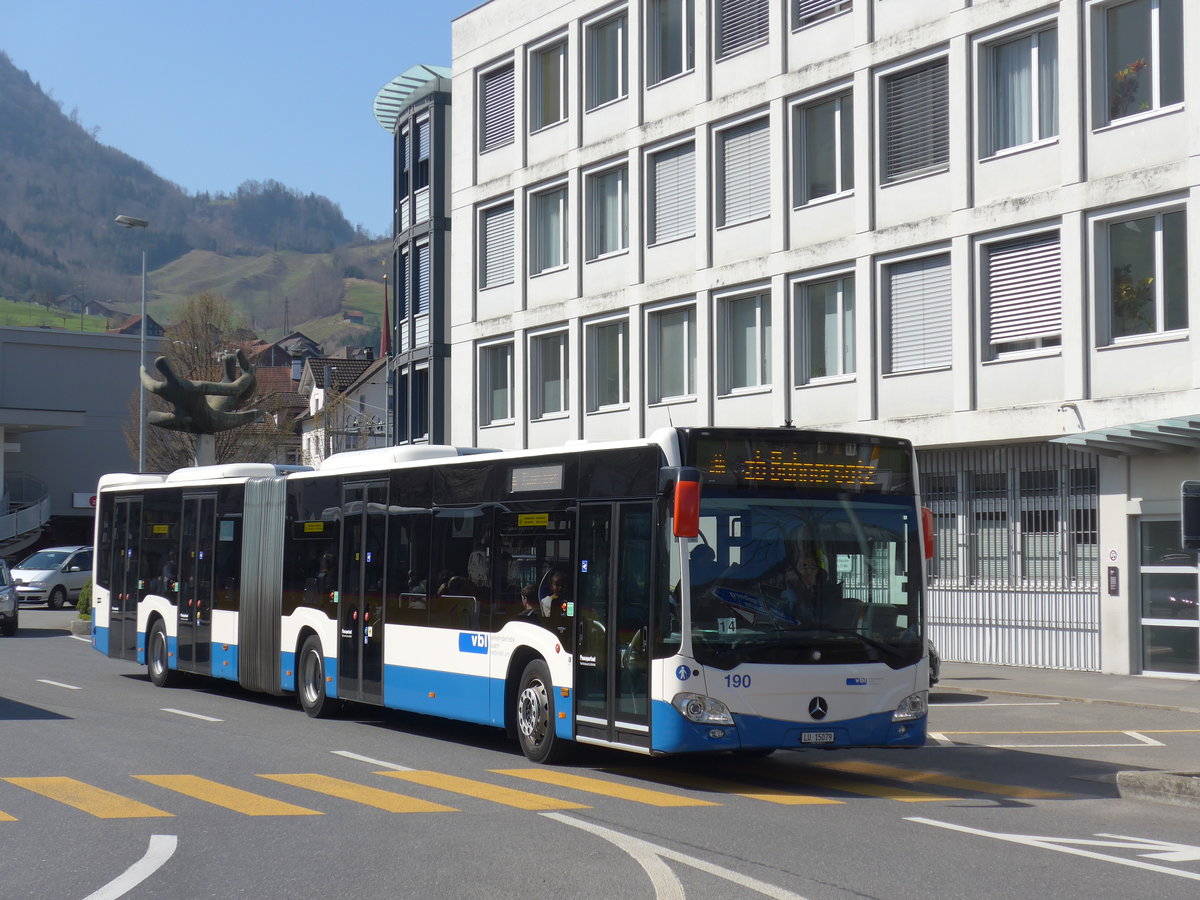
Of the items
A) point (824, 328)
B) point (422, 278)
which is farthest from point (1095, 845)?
point (422, 278)

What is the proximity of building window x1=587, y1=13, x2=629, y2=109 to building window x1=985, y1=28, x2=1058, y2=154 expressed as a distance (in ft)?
33.1

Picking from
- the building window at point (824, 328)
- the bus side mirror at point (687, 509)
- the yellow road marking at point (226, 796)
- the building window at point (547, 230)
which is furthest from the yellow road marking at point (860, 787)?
the building window at point (547, 230)

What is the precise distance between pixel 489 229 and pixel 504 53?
415 cm

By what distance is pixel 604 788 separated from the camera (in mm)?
11742

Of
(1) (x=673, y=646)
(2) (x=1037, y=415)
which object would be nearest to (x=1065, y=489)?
(2) (x=1037, y=415)

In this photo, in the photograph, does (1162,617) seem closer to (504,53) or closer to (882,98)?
(882,98)

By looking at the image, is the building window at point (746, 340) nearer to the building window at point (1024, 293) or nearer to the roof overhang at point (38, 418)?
the building window at point (1024, 293)

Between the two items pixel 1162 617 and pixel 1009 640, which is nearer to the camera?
pixel 1162 617

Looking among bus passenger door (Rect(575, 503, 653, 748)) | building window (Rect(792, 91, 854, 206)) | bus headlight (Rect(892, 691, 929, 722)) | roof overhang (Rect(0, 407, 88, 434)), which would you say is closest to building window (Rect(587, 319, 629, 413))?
building window (Rect(792, 91, 854, 206))

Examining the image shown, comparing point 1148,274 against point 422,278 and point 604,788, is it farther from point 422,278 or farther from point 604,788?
point 422,278

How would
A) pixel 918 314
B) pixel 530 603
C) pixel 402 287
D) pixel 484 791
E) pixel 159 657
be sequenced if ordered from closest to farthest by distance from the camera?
pixel 484 791 → pixel 530 603 → pixel 159 657 → pixel 918 314 → pixel 402 287

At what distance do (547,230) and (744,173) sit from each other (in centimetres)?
732

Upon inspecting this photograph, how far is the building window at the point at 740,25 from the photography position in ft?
96.6

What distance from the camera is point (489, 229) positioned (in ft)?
125
